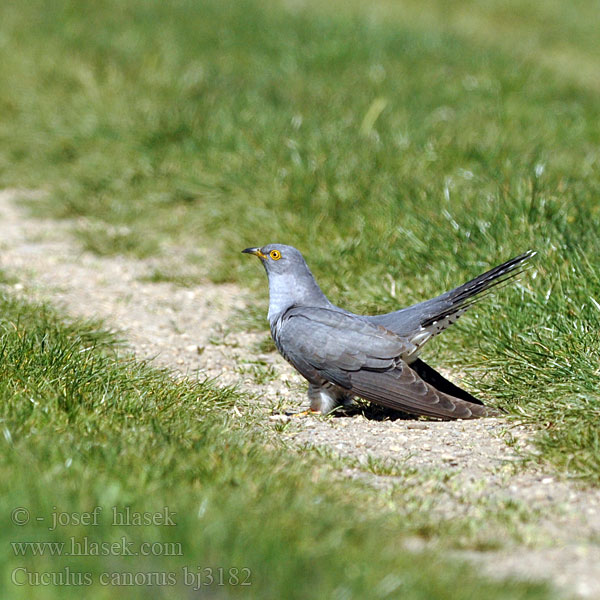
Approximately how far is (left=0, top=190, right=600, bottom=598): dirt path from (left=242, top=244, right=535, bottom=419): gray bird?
14 centimetres

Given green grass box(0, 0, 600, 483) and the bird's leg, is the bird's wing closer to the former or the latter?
the bird's leg

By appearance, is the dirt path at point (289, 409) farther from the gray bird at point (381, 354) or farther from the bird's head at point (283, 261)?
the bird's head at point (283, 261)

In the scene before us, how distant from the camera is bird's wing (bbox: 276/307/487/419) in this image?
426cm

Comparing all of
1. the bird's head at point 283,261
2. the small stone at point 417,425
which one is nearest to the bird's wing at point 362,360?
the small stone at point 417,425

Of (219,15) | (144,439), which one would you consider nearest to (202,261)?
(144,439)

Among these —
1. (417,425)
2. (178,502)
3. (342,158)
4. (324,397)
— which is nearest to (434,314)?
(417,425)

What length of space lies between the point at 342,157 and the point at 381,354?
3439mm

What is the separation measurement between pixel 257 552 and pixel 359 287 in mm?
3503

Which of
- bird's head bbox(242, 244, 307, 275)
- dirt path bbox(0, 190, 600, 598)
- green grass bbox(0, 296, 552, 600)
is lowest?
dirt path bbox(0, 190, 600, 598)

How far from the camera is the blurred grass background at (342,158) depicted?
5020 millimetres

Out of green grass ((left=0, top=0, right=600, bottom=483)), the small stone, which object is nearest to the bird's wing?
the small stone

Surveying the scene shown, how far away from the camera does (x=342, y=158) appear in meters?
7.43

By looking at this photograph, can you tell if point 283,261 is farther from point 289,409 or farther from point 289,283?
point 289,409

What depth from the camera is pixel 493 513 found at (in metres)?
3.27
